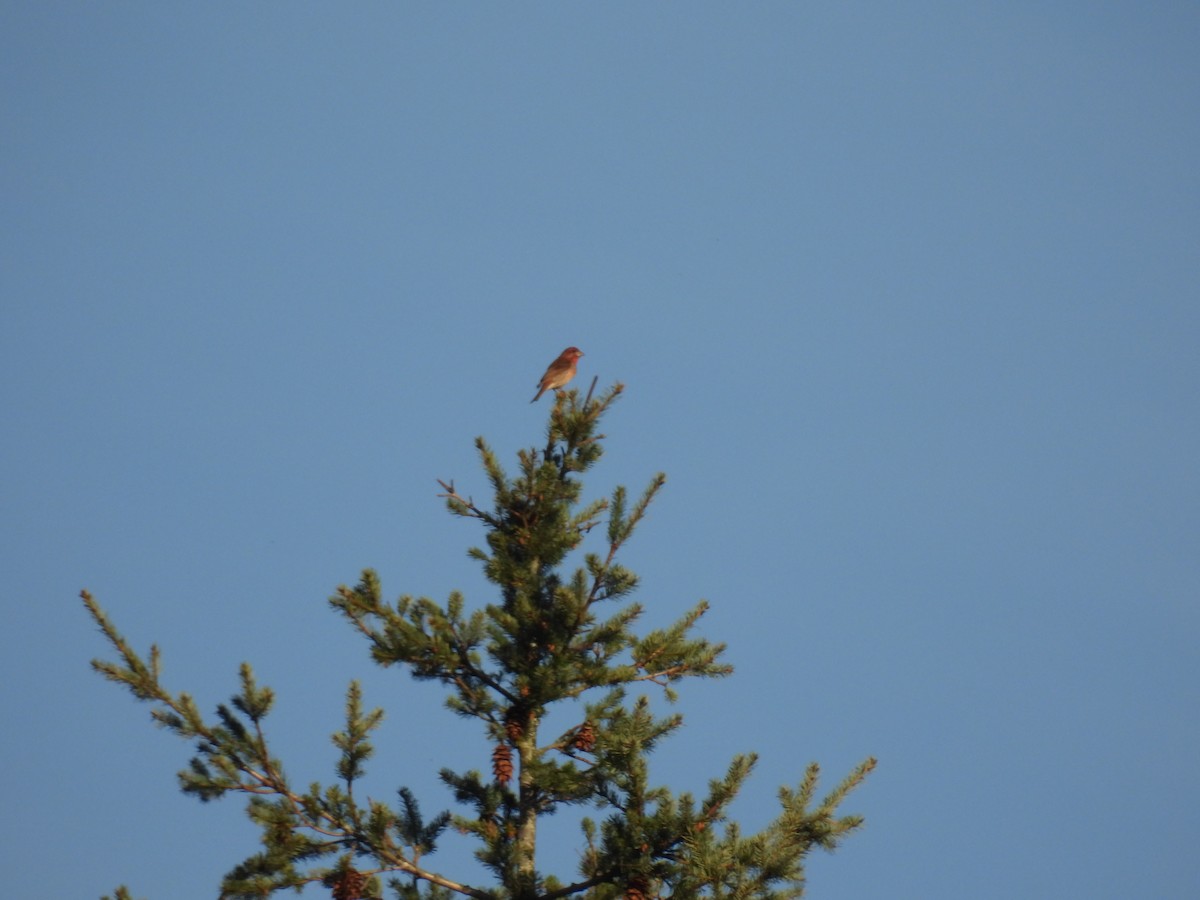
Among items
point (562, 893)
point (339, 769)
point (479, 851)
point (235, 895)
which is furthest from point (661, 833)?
point (235, 895)

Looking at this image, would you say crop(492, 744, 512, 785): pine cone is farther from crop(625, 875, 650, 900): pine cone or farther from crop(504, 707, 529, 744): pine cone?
crop(625, 875, 650, 900): pine cone

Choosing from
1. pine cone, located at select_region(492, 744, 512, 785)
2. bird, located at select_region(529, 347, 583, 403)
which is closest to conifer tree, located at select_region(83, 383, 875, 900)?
pine cone, located at select_region(492, 744, 512, 785)

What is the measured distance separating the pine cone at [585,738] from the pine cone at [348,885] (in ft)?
6.05

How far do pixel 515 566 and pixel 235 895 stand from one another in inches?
122

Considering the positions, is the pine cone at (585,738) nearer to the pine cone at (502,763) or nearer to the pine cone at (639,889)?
the pine cone at (502,763)

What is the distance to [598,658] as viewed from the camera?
33.8 feet

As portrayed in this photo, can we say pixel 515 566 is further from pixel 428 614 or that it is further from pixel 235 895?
pixel 235 895

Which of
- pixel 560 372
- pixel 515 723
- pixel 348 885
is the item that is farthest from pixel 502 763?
pixel 560 372

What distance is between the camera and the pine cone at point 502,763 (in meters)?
9.79

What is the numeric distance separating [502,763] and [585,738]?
640mm

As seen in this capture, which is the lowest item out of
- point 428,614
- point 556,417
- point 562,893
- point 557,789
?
point 562,893

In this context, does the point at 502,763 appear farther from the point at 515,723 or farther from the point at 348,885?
the point at 348,885

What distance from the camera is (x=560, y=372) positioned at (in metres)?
16.4

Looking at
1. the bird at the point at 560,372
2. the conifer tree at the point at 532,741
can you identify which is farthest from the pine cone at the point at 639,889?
the bird at the point at 560,372
